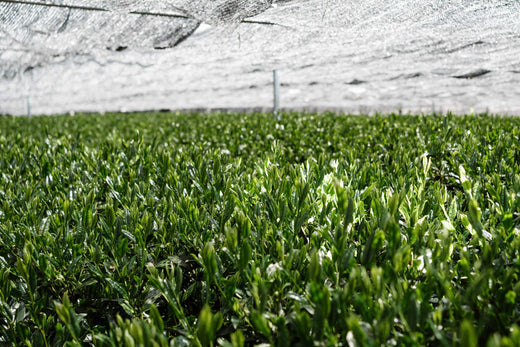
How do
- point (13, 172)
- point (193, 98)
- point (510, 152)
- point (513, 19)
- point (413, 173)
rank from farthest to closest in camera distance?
point (193, 98), point (513, 19), point (13, 172), point (510, 152), point (413, 173)

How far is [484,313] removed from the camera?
93 cm

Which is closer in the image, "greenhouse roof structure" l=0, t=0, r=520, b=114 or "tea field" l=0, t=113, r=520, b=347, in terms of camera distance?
"tea field" l=0, t=113, r=520, b=347

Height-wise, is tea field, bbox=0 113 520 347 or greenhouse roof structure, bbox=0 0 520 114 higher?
greenhouse roof structure, bbox=0 0 520 114

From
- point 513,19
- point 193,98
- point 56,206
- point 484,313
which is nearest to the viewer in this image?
point 484,313

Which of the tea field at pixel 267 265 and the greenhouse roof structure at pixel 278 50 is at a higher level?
the greenhouse roof structure at pixel 278 50

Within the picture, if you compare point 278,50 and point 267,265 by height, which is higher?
point 278,50

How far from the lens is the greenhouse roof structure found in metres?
4.19

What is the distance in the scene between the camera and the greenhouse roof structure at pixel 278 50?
4188 millimetres

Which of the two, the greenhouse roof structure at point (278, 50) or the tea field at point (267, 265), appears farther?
the greenhouse roof structure at point (278, 50)

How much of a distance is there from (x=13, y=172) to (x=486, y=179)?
294cm

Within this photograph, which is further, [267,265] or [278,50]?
[278,50]

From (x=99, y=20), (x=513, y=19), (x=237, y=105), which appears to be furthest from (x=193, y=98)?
(x=513, y=19)

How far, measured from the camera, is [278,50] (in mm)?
6344

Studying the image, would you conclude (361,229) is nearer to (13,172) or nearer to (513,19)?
(13,172)
